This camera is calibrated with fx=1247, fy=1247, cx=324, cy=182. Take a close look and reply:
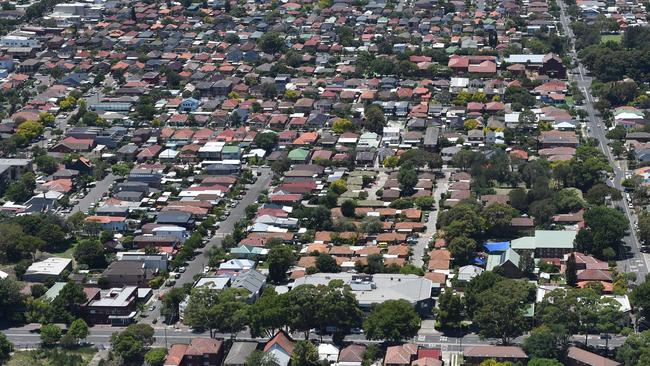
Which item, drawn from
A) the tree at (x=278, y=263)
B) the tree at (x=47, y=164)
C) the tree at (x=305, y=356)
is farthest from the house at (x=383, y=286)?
the tree at (x=47, y=164)

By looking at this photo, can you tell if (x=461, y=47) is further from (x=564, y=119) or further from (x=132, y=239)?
(x=132, y=239)

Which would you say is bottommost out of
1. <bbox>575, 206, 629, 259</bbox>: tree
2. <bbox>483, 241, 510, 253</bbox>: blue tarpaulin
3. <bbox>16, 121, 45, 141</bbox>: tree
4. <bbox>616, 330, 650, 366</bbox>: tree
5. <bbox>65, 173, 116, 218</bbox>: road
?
<bbox>16, 121, 45, 141</bbox>: tree

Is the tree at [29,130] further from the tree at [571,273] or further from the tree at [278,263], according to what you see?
the tree at [571,273]

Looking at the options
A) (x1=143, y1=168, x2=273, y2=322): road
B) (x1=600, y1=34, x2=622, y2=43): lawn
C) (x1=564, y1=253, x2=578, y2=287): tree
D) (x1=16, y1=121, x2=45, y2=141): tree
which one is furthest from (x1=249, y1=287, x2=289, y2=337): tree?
(x1=600, y1=34, x2=622, y2=43): lawn

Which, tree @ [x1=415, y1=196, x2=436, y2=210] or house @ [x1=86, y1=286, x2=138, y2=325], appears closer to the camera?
house @ [x1=86, y1=286, x2=138, y2=325]

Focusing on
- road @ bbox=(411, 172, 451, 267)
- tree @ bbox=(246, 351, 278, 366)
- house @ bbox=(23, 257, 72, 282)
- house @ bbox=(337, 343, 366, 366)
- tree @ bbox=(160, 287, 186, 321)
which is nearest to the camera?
tree @ bbox=(246, 351, 278, 366)

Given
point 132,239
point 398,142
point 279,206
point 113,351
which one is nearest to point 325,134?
point 398,142

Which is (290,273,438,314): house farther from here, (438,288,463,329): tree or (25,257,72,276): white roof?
(25,257,72,276): white roof
